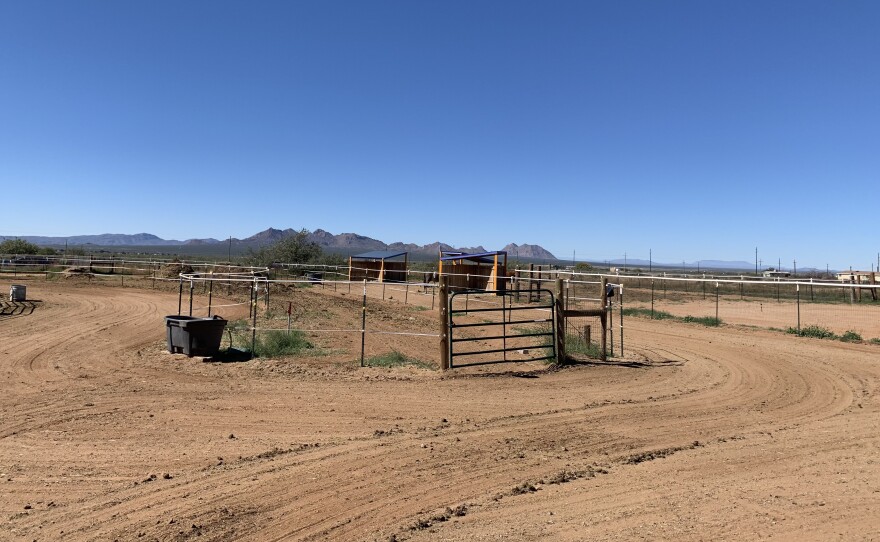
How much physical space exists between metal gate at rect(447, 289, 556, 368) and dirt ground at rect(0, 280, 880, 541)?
29.4 inches

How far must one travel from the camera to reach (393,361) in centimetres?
1217

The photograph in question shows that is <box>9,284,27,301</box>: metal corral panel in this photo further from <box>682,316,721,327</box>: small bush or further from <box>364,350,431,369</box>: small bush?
<box>682,316,721,327</box>: small bush

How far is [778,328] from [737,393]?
1326 cm

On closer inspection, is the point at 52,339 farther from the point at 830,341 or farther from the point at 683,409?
the point at 830,341

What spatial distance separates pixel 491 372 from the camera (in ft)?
37.8

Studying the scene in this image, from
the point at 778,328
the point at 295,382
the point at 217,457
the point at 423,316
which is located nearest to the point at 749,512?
the point at 217,457

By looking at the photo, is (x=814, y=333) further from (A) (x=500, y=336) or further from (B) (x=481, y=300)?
(B) (x=481, y=300)

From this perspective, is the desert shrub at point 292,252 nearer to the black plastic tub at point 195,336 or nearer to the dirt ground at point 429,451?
the black plastic tub at point 195,336

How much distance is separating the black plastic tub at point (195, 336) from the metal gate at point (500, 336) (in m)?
5.42

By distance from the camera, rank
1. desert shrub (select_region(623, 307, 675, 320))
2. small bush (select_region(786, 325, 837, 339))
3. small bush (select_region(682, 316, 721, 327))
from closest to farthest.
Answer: small bush (select_region(786, 325, 837, 339))
small bush (select_region(682, 316, 721, 327))
desert shrub (select_region(623, 307, 675, 320))

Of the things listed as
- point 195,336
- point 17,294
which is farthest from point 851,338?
point 17,294

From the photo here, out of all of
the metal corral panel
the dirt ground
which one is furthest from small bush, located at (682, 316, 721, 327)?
the metal corral panel

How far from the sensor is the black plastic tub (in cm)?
1236

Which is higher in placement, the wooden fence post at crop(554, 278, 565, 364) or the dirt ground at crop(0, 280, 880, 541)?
the wooden fence post at crop(554, 278, 565, 364)
